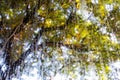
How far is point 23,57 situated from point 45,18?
2.32 ft

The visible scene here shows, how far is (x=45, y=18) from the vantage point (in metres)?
3.70

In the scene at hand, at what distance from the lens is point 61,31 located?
384 cm

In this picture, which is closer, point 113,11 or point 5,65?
point 113,11

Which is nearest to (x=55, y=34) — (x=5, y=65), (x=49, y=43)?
(x=49, y=43)

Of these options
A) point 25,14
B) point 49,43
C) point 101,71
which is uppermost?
point 25,14

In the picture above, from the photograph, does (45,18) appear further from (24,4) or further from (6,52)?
(6,52)

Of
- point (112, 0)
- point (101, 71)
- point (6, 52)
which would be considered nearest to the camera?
point (112, 0)

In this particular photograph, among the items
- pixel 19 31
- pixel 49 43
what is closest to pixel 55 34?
pixel 49 43

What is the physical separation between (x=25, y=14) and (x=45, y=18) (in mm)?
288

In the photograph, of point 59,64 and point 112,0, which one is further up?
point 112,0

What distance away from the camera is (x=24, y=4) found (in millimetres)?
3584

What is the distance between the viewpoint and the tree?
3.59 metres

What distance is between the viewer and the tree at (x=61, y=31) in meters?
3.59

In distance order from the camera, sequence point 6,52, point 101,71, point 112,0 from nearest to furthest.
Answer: point 112,0, point 6,52, point 101,71
